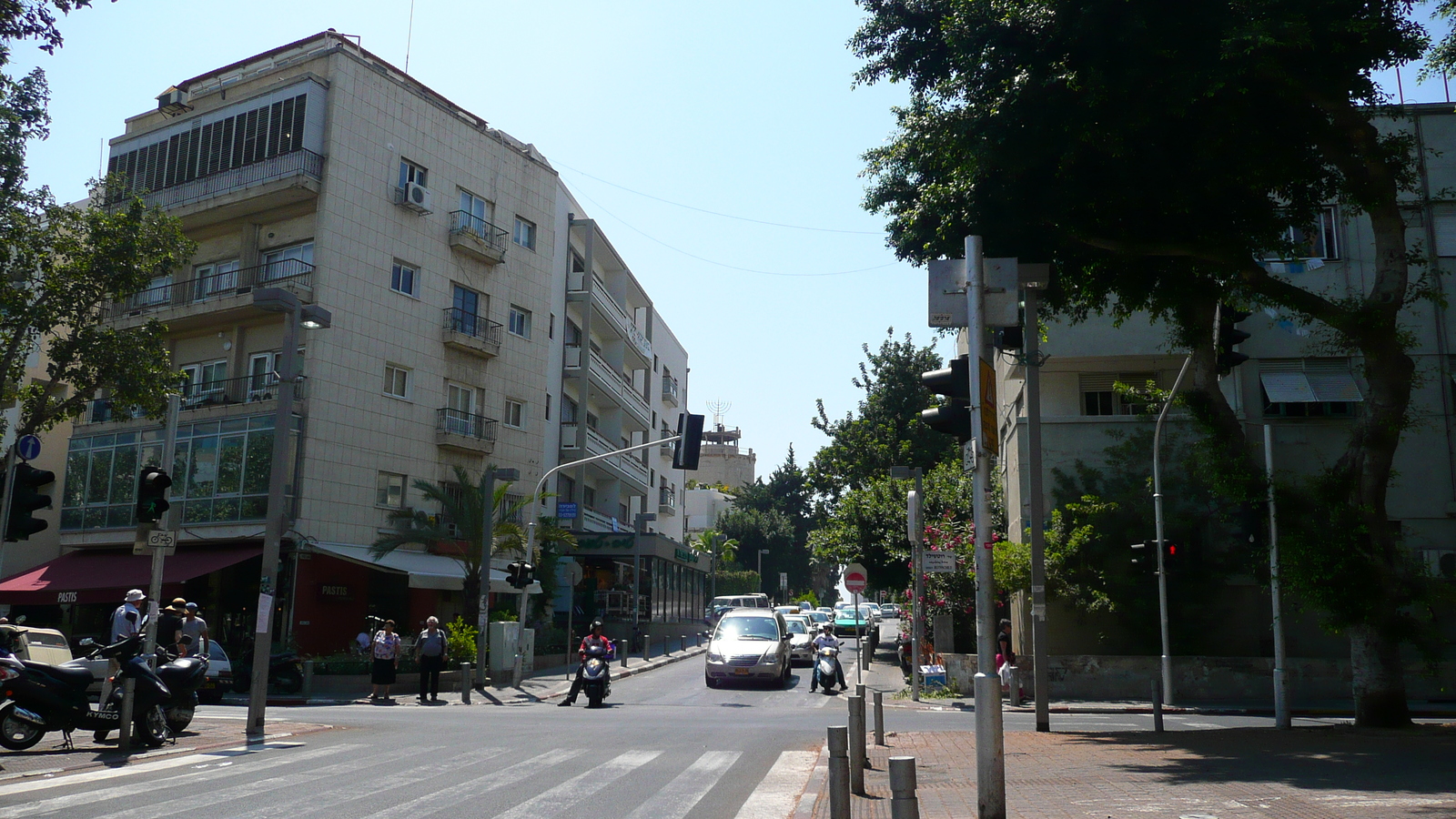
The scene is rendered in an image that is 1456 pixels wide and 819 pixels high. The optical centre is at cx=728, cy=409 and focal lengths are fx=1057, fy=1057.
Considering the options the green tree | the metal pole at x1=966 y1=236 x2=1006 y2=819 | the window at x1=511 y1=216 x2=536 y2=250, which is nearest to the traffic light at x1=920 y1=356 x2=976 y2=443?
the metal pole at x1=966 y1=236 x2=1006 y2=819

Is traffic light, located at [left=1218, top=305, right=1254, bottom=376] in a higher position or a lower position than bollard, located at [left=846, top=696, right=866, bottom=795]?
higher

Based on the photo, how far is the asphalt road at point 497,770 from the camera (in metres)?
8.78

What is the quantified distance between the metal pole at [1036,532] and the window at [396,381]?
879 inches

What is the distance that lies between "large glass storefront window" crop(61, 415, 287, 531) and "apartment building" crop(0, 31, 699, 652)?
2.9 inches

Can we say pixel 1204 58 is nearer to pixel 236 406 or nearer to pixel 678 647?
pixel 236 406

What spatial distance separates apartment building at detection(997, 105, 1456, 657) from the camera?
24.3 m

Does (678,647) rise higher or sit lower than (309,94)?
lower

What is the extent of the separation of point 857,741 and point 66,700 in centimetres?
942

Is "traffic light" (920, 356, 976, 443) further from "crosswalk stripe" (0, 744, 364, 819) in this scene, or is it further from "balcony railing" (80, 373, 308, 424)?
"balcony railing" (80, 373, 308, 424)

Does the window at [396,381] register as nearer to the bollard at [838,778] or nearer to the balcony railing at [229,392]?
the balcony railing at [229,392]

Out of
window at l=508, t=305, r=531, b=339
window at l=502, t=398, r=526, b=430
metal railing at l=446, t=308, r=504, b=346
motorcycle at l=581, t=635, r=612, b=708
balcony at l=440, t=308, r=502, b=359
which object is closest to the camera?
motorcycle at l=581, t=635, r=612, b=708

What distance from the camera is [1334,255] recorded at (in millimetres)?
25328

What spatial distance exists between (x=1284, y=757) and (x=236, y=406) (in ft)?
91.4

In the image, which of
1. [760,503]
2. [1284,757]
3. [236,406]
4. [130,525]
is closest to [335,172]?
[236,406]
